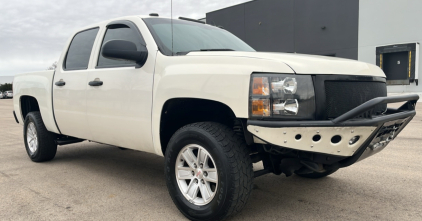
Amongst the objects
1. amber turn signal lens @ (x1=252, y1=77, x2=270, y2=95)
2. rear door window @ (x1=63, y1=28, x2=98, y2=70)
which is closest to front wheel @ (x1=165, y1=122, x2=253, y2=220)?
amber turn signal lens @ (x1=252, y1=77, x2=270, y2=95)

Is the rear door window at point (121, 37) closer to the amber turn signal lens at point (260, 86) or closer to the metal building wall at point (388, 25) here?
the amber turn signal lens at point (260, 86)

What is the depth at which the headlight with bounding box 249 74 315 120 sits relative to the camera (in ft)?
8.10

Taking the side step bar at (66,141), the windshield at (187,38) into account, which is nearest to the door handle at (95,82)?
the windshield at (187,38)

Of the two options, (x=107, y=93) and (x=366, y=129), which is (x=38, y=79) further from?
(x=366, y=129)

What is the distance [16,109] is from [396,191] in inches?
232

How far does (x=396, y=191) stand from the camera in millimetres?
3691

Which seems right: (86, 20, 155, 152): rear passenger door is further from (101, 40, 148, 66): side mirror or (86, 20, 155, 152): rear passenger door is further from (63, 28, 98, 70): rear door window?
(63, 28, 98, 70): rear door window

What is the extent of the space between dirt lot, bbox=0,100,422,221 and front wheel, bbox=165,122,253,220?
11.1 inches

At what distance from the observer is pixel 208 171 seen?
2893mm

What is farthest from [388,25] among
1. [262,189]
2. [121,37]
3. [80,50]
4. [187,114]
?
[187,114]

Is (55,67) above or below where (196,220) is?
above

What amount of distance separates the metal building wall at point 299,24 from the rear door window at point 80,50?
2378 cm

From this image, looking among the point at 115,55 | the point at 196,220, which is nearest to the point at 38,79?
the point at 115,55

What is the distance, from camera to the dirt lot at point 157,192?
3166mm
